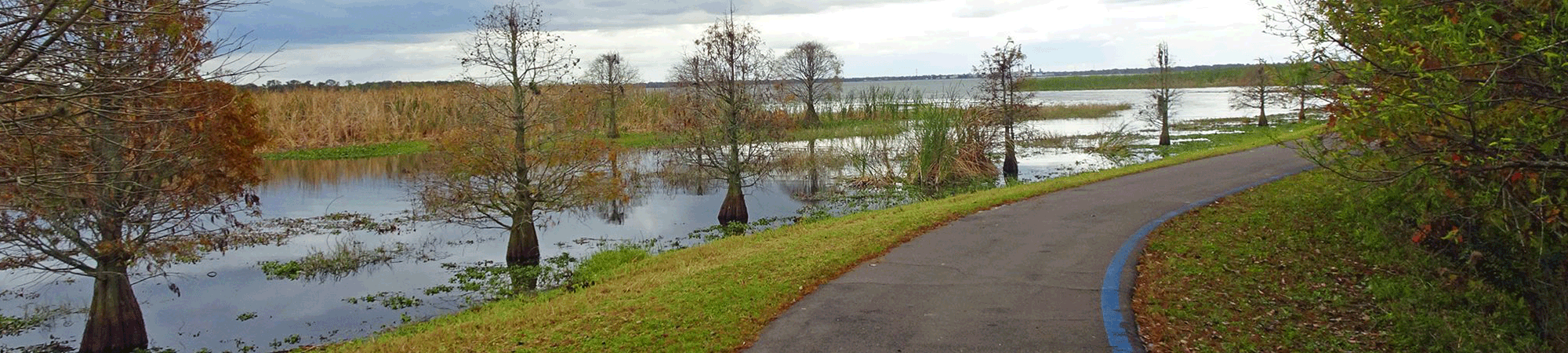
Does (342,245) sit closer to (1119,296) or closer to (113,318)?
(113,318)

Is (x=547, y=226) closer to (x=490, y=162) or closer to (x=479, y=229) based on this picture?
(x=479, y=229)

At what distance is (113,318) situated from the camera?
1166cm

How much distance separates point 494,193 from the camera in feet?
55.2

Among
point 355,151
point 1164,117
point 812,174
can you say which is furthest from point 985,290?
point 355,151

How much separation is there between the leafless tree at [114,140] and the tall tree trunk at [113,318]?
0.04 feet

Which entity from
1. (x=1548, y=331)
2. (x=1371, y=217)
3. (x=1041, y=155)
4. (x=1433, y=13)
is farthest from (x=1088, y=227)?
(x=1041, y=155)

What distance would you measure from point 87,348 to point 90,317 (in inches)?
15.7

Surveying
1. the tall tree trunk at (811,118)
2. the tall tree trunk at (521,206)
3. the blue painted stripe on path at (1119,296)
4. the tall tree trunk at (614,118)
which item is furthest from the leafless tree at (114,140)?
the tall tree trunk at (811,118)

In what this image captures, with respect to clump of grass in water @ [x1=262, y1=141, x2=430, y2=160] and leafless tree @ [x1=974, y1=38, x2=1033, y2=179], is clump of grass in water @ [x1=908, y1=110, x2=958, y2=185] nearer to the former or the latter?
leafless tree @ [x1=974, y1=38, x2=1033, y2=179]

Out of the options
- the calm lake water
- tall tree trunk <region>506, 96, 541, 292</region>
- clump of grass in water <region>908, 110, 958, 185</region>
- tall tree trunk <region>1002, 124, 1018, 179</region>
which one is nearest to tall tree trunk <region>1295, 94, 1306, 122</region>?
the calm lake water

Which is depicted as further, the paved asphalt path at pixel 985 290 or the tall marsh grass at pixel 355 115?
the tall marsh grass at pixel 355 115

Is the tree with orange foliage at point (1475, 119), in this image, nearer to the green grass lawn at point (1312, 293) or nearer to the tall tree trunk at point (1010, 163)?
the green grass lawn at point (1312, 293)

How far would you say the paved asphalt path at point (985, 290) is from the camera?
7324mm

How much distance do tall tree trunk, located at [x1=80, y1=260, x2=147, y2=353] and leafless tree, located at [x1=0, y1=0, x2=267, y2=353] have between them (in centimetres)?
1
